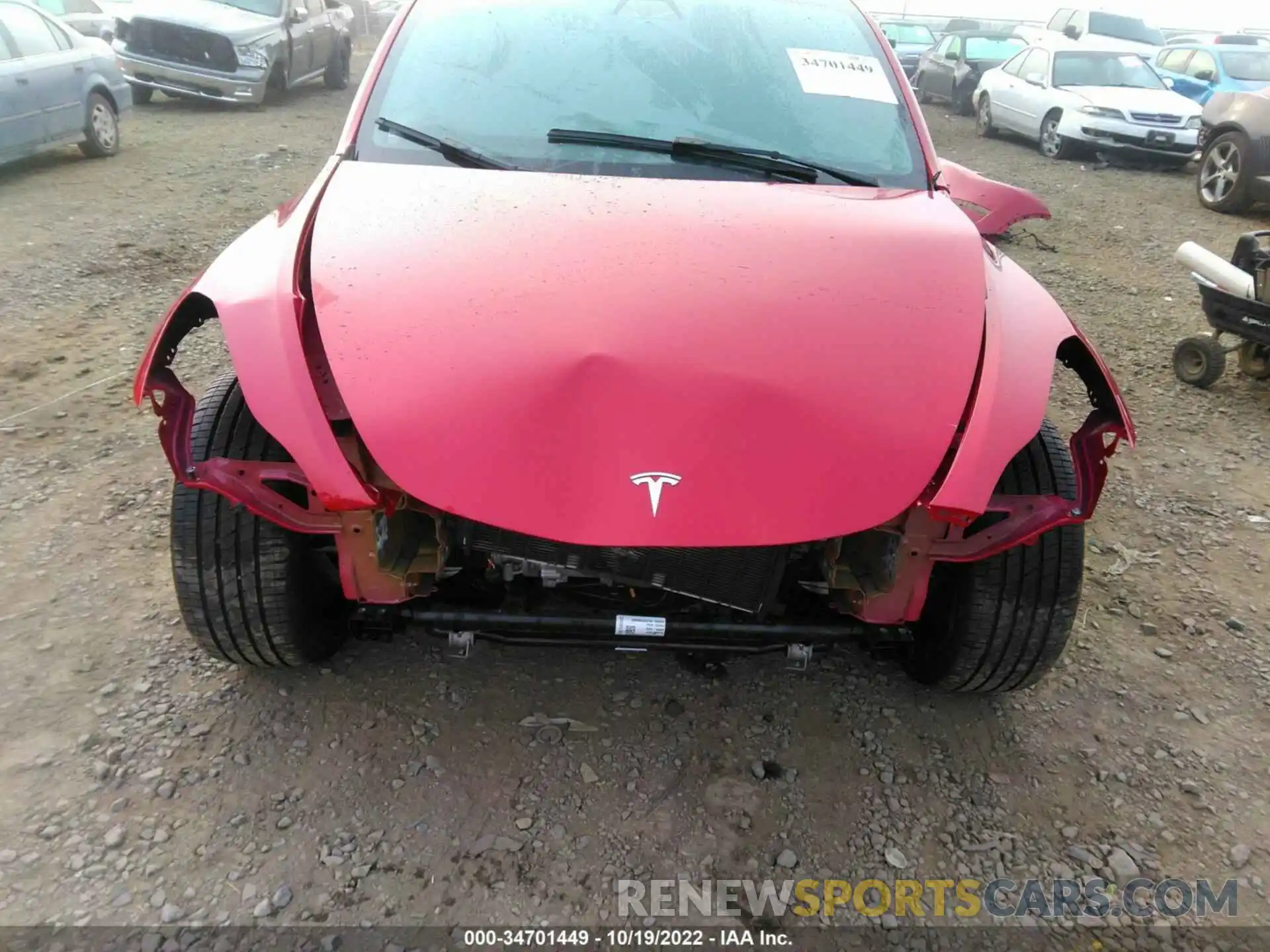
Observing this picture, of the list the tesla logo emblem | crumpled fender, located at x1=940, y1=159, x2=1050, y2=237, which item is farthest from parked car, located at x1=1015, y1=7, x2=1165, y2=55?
the tesla logo emblem

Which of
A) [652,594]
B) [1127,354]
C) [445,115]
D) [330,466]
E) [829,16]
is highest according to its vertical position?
[829,16]

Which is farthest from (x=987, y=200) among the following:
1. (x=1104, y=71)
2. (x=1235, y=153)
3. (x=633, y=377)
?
(x=1104, y=71)

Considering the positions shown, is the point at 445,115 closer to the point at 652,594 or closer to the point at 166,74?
the point at 652,594

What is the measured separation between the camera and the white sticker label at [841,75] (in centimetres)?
292

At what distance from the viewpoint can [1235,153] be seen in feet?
29.7

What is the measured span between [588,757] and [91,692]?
1442 mm

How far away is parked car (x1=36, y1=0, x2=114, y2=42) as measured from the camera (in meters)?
12.0

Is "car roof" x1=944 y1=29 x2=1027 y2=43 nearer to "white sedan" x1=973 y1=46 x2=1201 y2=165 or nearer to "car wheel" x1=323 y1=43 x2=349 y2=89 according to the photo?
"white sedan" x1=973 y1=46 x2=1201 y2=165

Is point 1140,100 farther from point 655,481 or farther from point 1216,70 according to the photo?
point 655,481

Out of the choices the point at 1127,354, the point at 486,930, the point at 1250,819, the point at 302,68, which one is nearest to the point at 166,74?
the point at 302,68

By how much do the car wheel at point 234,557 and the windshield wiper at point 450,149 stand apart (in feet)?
3.00

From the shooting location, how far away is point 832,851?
2193 mm

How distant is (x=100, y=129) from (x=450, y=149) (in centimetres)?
783

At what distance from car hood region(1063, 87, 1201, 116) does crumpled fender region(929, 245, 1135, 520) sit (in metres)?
11.0
